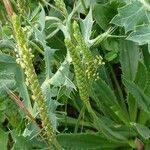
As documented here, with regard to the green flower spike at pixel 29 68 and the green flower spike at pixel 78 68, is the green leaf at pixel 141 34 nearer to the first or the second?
the green flower spike at pixel 78 68

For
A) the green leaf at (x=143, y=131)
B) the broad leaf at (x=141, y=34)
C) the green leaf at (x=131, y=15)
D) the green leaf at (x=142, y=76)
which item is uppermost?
the green leaf at (x=131, y=15)

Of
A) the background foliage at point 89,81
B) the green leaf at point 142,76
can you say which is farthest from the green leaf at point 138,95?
the green leaf at point 142,76

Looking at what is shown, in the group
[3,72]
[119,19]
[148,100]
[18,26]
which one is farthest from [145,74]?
[18,26]

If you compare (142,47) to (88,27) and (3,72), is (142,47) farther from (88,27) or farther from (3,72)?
(3,72)

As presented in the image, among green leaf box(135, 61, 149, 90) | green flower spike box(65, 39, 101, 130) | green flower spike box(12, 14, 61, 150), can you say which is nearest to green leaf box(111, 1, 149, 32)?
green leaf box(135, 61, 149, 90)

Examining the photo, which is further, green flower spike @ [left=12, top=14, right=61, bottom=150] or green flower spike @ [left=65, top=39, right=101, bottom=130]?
green flower spike @ [left=65, top=39, right=101, bottom=130]

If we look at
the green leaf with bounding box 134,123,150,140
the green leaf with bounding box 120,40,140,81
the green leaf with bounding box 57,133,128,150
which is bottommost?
the green leaf with bounding box 57,133,128,150

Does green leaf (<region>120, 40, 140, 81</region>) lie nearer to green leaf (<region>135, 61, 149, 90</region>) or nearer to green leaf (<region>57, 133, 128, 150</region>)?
green leaf (<region>135, 61, 149, 90</region>)

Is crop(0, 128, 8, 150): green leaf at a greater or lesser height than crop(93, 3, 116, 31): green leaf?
lesser
